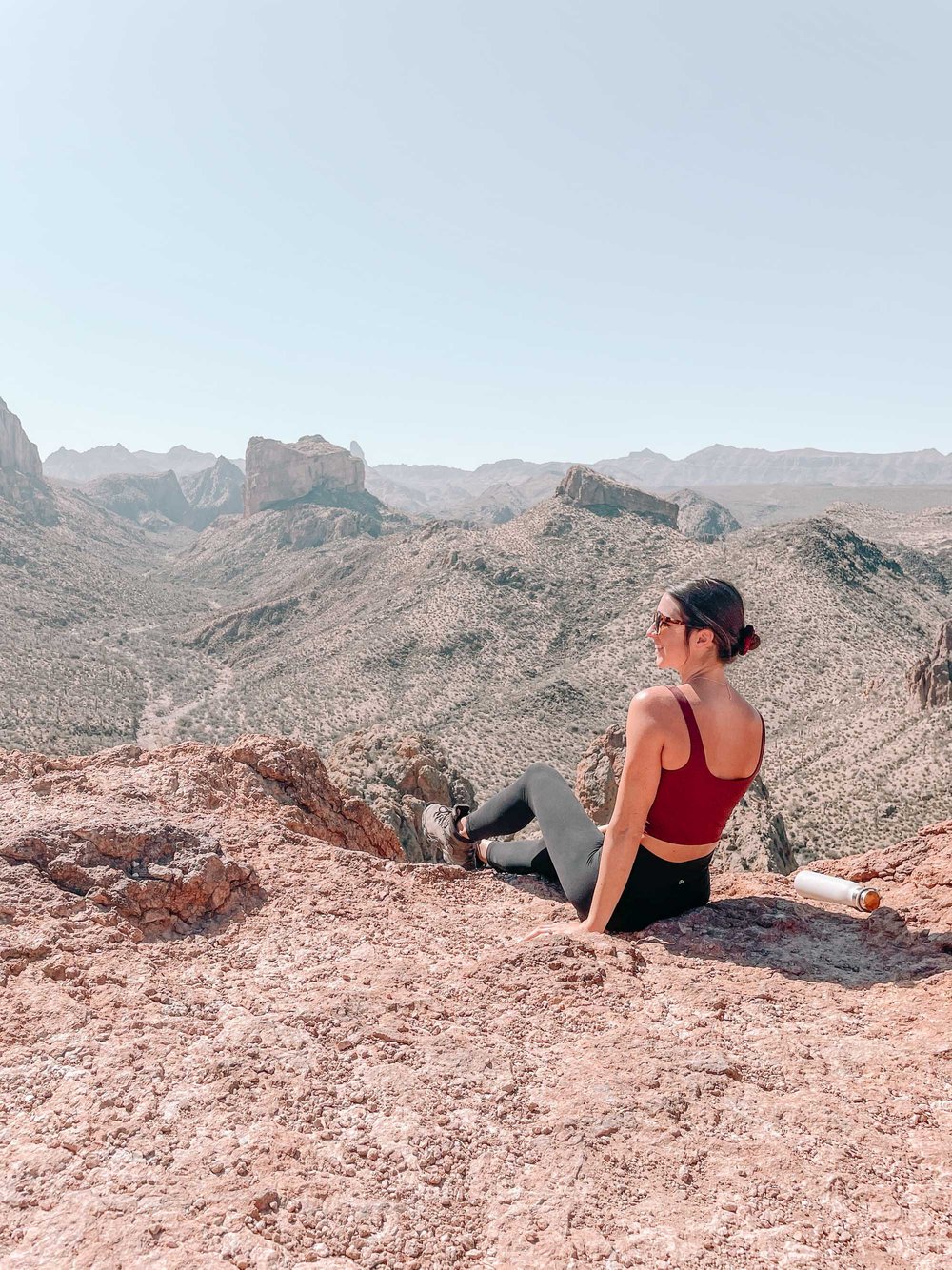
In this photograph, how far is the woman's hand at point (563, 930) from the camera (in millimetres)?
3996

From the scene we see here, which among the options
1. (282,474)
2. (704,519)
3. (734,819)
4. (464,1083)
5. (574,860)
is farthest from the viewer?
(704,519)

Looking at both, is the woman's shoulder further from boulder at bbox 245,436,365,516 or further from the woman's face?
boulder at bbox 245,436,365,516

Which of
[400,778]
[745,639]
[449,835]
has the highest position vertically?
[745,639]

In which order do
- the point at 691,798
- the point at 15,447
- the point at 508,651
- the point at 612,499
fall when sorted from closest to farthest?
the point at 691,798
the point at 508,651
the point at 612,499
the point at 15,447

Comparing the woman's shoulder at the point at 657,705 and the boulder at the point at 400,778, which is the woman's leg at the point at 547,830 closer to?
the woman's shoulder at the point at 657,705

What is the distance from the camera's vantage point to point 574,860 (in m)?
4.38

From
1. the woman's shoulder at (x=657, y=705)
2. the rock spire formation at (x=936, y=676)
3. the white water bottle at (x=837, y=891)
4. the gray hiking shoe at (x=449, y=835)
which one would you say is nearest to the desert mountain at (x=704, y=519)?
the rock spire formation at (x=936, y=676)

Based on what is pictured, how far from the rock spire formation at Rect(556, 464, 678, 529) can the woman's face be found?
68173 millimetres

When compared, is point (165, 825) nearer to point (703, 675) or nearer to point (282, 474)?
point (703, 675)

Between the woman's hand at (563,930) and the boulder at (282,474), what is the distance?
138m

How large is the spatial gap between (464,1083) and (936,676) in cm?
3083

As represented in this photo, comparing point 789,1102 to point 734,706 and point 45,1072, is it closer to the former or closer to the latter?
point 734,706

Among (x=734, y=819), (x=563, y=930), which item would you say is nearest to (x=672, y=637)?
(x=563, y=930)

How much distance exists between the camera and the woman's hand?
4.00 m
